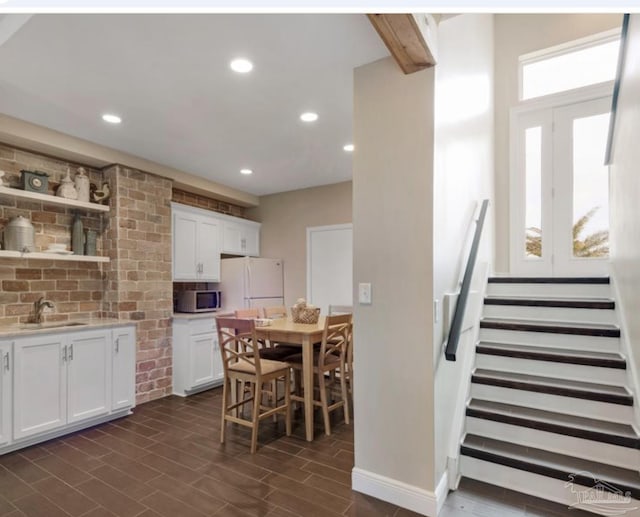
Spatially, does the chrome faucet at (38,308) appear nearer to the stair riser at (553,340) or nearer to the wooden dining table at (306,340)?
the wooden dining table at (306,340)

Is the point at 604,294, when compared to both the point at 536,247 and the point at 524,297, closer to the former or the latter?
the point at 524,297

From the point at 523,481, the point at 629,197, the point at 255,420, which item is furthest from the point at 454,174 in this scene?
the point at 255,420

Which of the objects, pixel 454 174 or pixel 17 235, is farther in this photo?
pixel 17 235

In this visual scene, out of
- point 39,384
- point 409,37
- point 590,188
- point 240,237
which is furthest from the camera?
point 240,237

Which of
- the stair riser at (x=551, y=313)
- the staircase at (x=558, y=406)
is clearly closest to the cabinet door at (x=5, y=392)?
the staircase at (x=558, y=406)

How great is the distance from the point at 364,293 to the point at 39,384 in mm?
2812

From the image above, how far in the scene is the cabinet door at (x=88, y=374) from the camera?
3170 mm

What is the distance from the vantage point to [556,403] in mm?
2465

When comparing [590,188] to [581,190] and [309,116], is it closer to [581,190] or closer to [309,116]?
[581,190]

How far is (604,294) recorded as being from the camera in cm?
311

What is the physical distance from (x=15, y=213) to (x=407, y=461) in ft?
12.9

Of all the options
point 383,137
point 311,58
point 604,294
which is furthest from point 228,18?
point 604,294

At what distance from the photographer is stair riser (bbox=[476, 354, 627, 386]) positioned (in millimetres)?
2469

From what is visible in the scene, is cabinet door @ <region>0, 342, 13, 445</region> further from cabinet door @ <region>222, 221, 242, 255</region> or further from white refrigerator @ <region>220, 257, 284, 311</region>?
cabinet door @ <region>222, 221, 242, 255</region>
